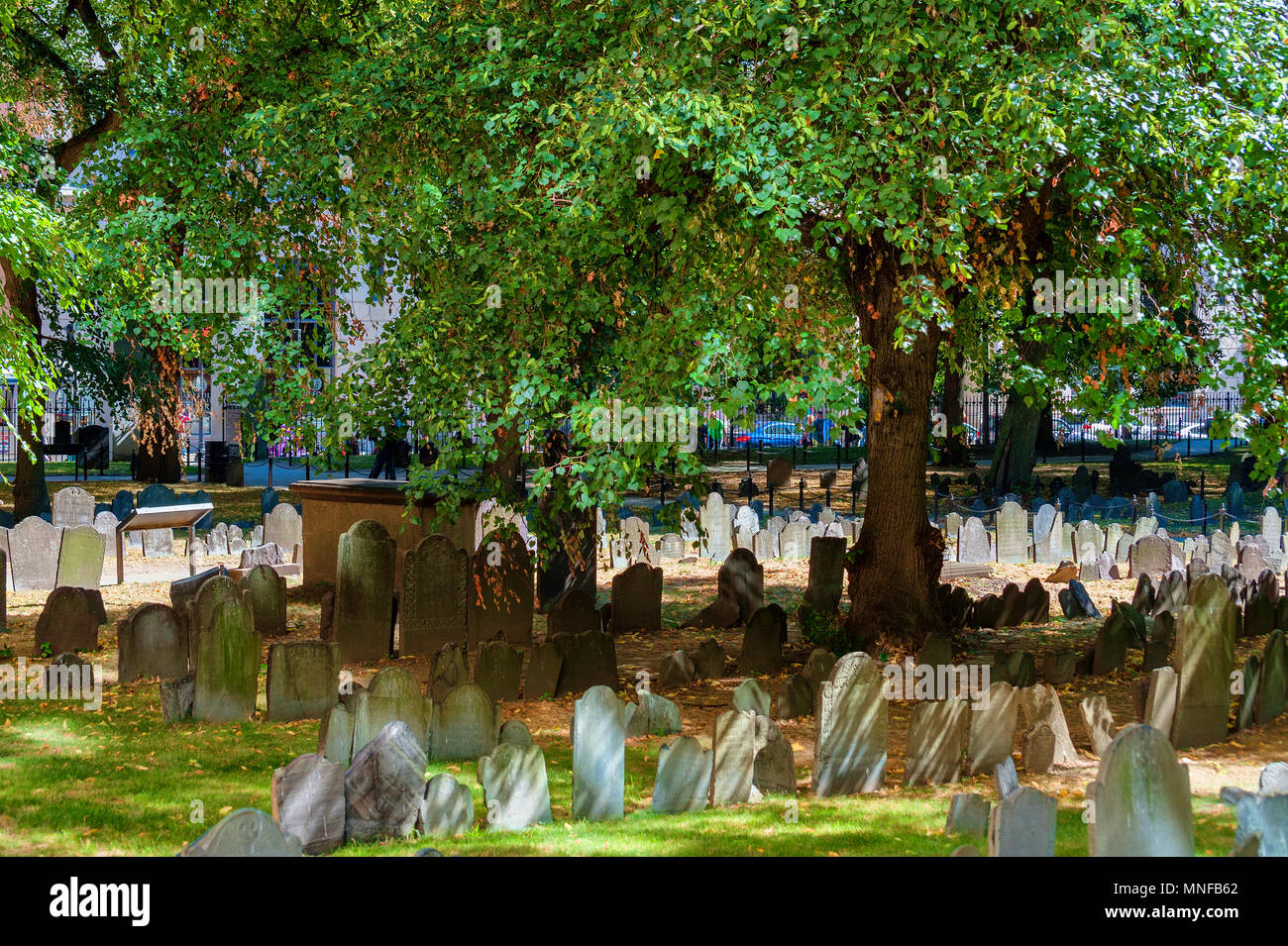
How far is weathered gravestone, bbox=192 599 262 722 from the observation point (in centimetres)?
715

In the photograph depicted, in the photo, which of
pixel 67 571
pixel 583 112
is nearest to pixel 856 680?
pixel 583 112

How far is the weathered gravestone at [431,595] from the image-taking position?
29.5 feet

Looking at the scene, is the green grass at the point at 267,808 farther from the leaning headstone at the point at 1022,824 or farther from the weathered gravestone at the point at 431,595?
the weathered gravestone at the point at 431,595

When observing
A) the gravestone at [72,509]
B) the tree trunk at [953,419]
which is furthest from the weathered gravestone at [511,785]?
the tree trunk at [953,419]

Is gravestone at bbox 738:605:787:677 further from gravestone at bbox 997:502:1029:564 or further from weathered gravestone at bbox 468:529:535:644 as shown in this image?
gravestone at bbox 997:502:1029:564

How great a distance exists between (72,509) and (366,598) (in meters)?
6.96

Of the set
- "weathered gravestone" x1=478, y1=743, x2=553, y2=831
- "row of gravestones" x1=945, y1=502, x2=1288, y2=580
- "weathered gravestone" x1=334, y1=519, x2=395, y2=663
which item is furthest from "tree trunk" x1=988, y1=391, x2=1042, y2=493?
"weathered gravestone" x1=478, y1=743, x2=553, y2=831

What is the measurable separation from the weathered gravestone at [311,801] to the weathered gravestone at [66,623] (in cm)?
473

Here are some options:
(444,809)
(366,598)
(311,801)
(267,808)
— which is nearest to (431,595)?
(366,598)

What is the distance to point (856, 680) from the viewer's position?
19.1ft

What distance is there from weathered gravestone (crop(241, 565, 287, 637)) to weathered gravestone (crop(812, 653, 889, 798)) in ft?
17.6

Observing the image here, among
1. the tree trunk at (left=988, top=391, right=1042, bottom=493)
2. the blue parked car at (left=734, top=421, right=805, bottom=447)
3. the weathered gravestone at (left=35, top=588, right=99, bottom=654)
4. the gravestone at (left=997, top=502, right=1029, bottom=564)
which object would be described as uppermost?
the blue parked car at (left=734, top=421, right=805, bottom=447)

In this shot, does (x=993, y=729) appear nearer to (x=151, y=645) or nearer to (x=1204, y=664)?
(x=1204, y=664)

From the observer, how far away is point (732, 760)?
18.4ft
